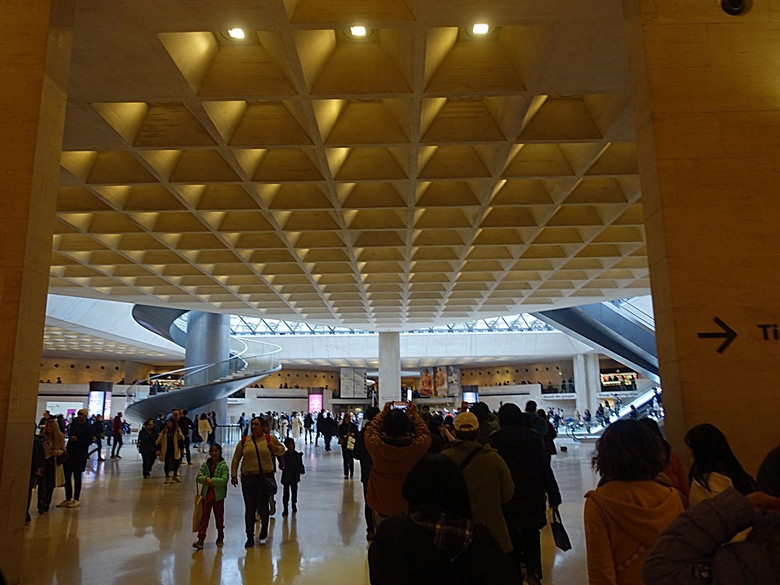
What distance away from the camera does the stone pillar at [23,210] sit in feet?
17.0

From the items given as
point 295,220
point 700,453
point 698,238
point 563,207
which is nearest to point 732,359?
point 698,238

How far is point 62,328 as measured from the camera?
1232 inches

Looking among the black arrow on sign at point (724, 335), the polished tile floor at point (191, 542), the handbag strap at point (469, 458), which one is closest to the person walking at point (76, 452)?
the polished tile floor at point (191, 542)

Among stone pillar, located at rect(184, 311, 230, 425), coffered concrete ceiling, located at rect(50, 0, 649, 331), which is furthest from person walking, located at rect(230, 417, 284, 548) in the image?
stone pillar, located at rect(184, 311, 230, 425)

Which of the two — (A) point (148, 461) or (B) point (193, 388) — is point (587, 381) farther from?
(A) point (148, 461)

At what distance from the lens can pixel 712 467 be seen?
3.19 m

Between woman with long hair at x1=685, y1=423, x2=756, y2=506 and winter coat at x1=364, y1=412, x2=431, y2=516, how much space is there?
250 centimetres

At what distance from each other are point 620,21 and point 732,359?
4012 mm

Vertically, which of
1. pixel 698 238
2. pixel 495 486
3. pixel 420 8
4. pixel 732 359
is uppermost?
pixel 420 8

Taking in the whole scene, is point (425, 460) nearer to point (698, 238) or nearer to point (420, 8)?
point (698, 238)

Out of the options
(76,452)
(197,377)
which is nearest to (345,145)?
(76,452)

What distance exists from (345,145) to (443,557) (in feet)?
26.9

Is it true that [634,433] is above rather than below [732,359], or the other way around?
below

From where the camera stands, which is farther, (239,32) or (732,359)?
(239,32)
